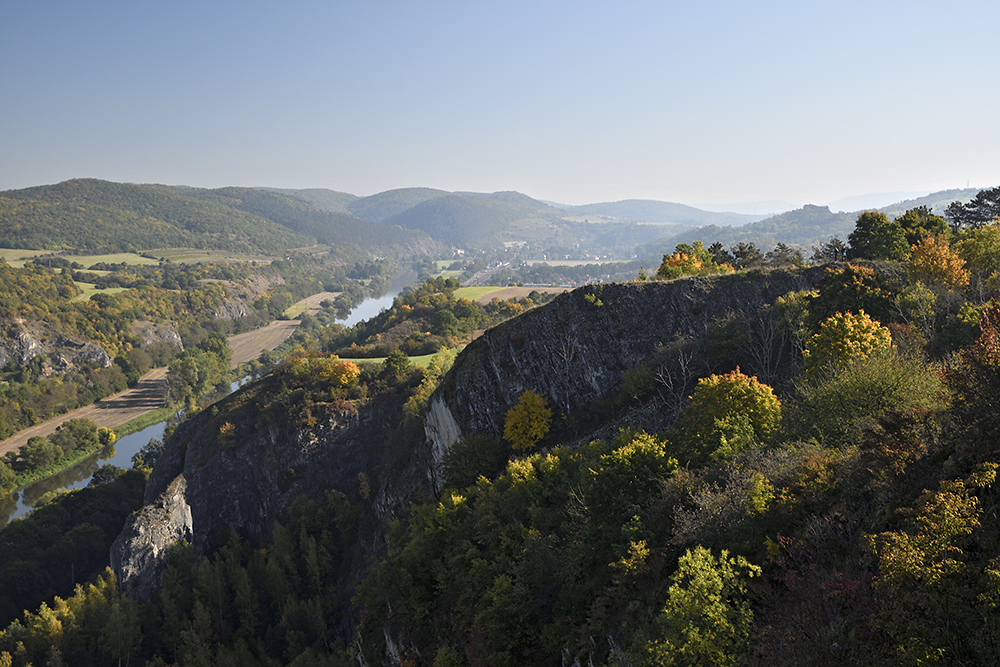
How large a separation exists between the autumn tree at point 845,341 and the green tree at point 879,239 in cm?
2732

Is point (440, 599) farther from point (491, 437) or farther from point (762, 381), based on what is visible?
point (762, 381)

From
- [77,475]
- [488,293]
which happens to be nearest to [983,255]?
[488,293]

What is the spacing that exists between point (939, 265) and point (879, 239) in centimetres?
1461

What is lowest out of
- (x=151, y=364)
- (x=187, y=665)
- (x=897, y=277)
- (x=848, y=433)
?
(x=187, y=665)

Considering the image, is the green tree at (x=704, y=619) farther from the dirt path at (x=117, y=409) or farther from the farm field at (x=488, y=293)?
the dirt path at (x=117, y=409)

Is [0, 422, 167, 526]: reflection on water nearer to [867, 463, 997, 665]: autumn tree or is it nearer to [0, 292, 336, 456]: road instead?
[0, 292, 336, 456]: road

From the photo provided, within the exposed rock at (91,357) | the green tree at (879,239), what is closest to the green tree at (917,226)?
the green tree at (879,239)

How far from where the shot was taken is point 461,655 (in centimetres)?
2600

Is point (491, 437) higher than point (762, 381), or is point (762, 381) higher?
point (762, 381)

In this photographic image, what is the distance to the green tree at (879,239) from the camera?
53125 mm

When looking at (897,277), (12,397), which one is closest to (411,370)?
(897,277)

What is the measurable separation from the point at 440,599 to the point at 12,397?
143901 mm

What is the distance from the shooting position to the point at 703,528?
61.7ft

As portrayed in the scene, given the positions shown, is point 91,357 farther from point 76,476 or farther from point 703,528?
point 703,528
